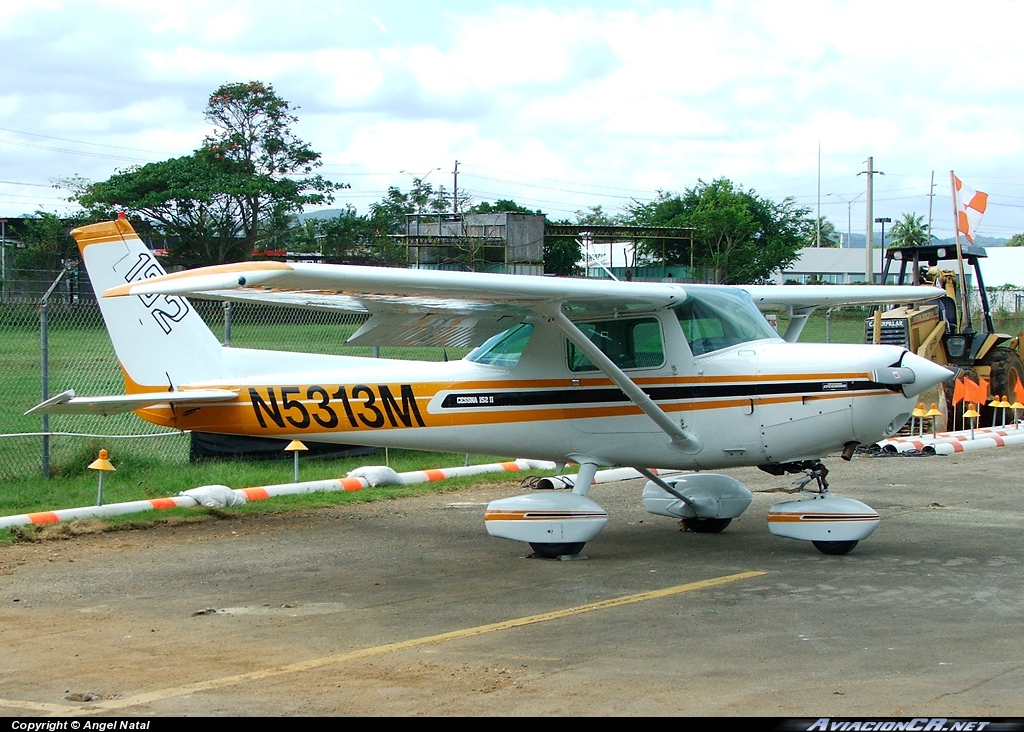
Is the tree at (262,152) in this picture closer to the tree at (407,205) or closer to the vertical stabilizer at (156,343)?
the tree at (407,205)

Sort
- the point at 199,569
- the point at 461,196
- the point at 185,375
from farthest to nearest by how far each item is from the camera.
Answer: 1. the point at 461,196
2. the point at 185,375
3. the point at 199,569

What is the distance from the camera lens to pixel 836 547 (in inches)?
362

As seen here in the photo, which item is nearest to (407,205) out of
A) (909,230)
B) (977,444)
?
(977,444)

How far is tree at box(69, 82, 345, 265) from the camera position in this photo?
128 ft

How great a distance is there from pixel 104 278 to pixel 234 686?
6.22 meters

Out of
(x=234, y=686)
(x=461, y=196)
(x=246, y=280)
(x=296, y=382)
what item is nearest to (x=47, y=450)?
(x=296, y=382)

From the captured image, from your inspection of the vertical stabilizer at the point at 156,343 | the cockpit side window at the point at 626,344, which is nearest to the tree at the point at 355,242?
the vertical stabilizer at the point at 156,343

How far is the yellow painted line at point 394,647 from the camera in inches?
213

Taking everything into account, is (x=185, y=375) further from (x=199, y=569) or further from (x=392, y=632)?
(x=392, y=632)

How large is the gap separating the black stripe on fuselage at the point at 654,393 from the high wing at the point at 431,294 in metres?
0.67

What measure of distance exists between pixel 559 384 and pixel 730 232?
40166 millimetres

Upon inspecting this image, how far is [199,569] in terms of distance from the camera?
9031mm

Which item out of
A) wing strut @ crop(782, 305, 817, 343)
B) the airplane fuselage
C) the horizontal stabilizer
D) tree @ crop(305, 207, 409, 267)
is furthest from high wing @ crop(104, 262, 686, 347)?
tree @ crop(305, 207, 409, 267)

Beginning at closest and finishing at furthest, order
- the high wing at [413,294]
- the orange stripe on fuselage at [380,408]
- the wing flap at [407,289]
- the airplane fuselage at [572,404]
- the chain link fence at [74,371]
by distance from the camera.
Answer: the wing flap at [407,289] → the high wing at [413,294] → the airplane fuselage at [572,404] → the orange stripe on fuselage at [380,408] → the chain link fence at [74,371]
